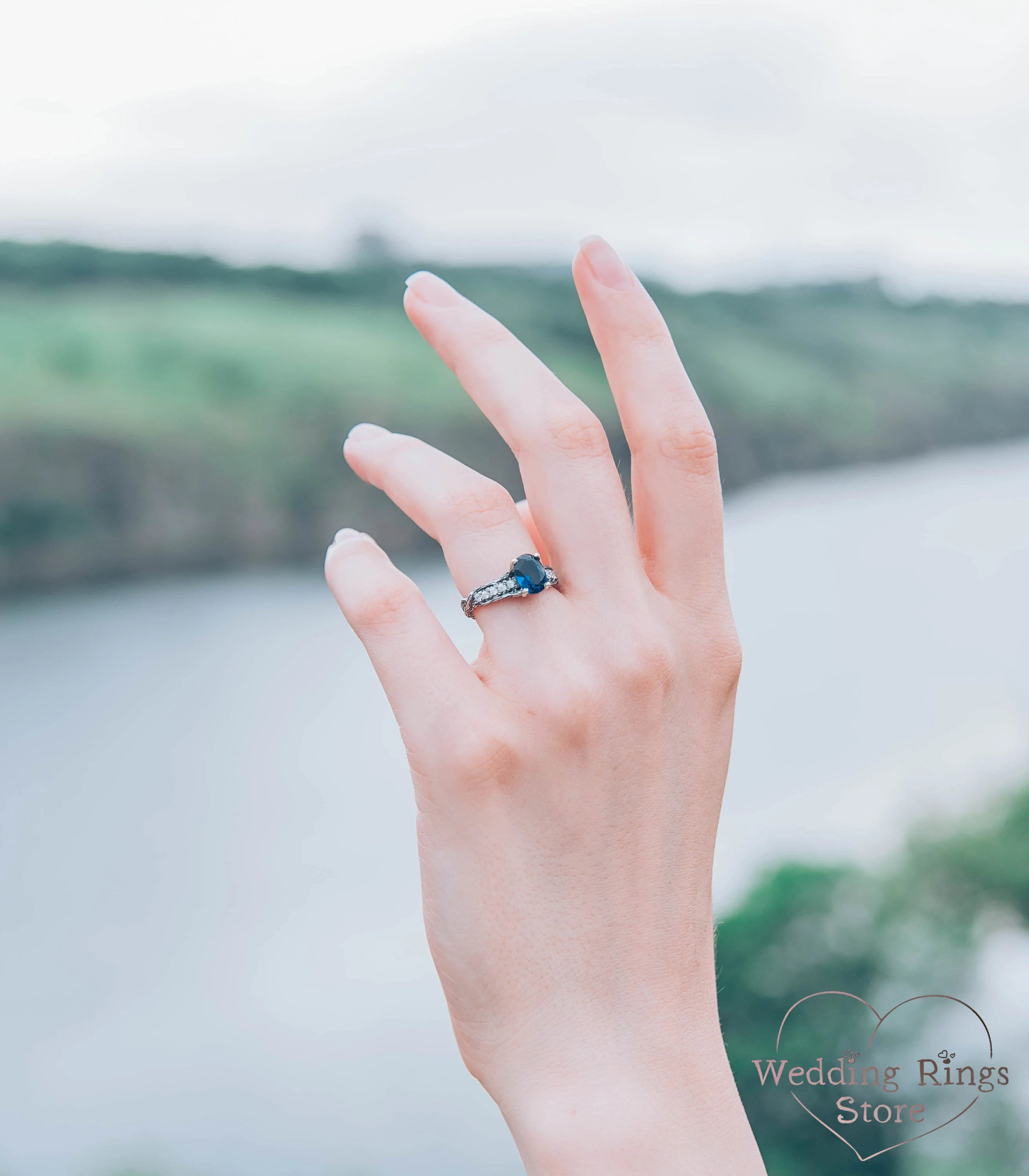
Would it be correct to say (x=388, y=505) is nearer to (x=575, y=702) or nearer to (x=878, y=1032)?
(x=575, y=702)

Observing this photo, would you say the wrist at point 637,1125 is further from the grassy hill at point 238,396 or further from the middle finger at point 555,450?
the grassy hill at point 238,396

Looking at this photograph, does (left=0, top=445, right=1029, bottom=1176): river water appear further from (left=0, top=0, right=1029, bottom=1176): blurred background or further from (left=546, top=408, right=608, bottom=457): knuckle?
(left=546, top=408, right=608, bottom=457): knuckle

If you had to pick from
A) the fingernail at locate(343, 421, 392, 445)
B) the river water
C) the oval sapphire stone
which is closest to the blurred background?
the river water

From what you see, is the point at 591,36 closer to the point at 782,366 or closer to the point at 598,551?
the point at 782,366

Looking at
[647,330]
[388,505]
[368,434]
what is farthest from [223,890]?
[647,330]

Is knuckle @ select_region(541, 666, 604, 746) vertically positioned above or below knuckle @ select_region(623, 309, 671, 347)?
below

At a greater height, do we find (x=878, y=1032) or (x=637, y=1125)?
(x=637, y=1125)
